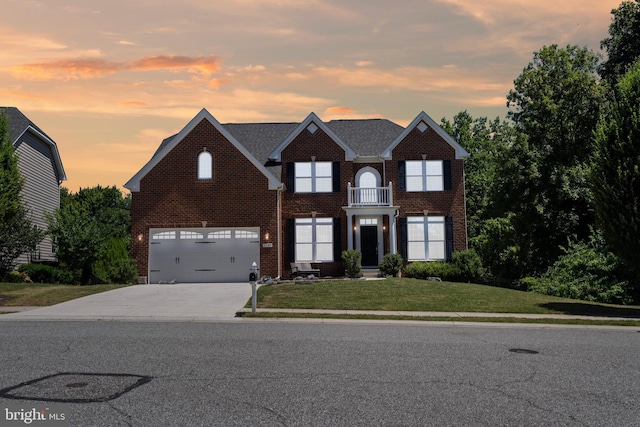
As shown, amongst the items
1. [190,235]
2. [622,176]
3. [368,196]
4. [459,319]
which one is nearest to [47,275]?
[190,235]

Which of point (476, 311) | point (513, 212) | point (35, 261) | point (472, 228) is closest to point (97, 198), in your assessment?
point (35, 261)

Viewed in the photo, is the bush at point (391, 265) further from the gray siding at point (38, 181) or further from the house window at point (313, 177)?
the gray siding at point (38, 181)

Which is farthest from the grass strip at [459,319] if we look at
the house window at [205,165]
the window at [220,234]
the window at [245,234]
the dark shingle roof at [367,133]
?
the dark shingle roof at [367,133]

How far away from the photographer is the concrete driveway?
15.4m

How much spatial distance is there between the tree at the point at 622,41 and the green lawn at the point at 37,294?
29.8 m

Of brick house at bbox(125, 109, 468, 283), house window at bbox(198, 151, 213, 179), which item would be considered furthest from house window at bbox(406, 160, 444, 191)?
house window at bbox(198, 151, 213, 179)

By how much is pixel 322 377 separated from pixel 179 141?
23032 mm

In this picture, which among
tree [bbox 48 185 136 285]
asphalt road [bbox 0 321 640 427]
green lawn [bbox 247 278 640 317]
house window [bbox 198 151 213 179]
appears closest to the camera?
asphalt road [bbox 0 321 640 427]

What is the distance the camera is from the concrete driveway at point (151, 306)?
50.7ft

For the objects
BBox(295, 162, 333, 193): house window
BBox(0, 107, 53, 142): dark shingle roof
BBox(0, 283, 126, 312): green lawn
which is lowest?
BBox(0, 283, 126, 312): green lawn

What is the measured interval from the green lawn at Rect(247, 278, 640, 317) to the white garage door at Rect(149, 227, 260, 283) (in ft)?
20.5

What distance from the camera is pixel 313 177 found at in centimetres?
3127

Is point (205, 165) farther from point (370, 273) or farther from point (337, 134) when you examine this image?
point (370, 273)

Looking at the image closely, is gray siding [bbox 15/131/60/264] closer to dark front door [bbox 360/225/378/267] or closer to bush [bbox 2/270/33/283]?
bush [bbox 2/270/33/283]
